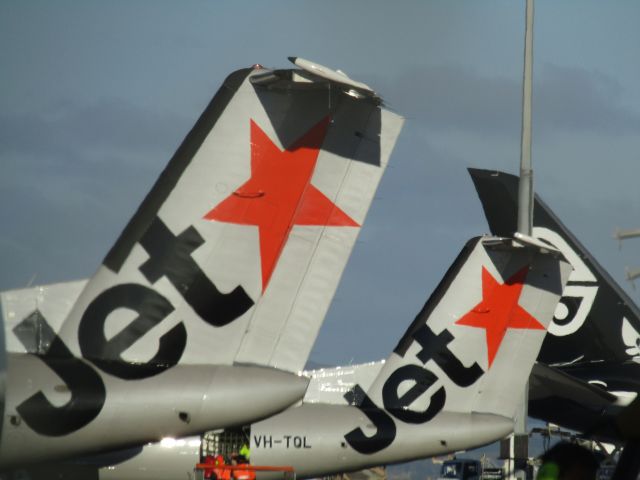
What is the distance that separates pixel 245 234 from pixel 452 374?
8189mm

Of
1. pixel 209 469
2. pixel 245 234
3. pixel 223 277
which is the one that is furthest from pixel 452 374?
pixel 223 277

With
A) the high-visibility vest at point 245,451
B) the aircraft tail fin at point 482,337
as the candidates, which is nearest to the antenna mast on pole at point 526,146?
the aircraft tail fin at point 482,337

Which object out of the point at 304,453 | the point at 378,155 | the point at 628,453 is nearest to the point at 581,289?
the point at 304,453

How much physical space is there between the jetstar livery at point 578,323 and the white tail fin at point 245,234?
13129mm

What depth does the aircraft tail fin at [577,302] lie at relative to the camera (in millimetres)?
26139

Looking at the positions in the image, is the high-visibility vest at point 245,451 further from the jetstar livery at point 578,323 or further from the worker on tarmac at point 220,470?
the jetstar livery at point 578,323

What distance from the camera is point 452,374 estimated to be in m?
19.0

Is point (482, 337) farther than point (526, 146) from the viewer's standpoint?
No

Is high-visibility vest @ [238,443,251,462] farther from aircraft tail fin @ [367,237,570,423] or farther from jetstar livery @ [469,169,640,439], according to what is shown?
jetstar livery @ [469,169,640,439]

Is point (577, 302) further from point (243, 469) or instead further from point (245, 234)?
point (245, 234)

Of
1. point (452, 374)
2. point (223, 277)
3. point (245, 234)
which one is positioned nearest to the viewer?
point (223, 277)

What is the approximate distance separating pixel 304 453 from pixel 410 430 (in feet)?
6.25

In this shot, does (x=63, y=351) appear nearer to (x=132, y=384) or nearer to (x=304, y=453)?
(x=132, y=384)

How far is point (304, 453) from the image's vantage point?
667 inches
